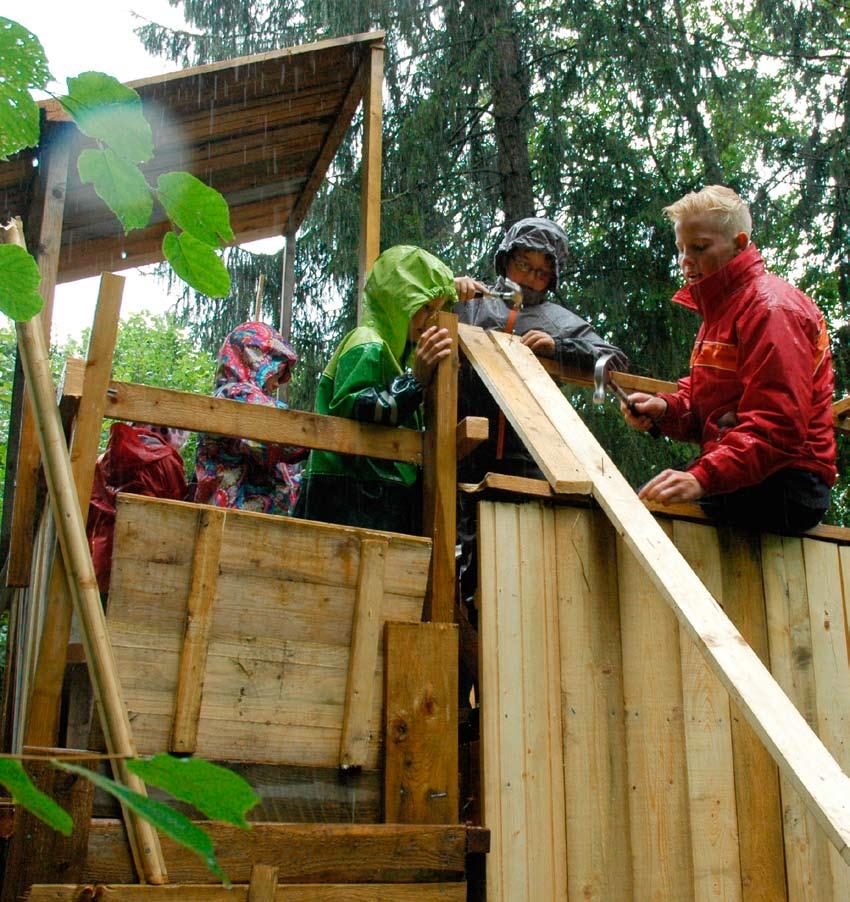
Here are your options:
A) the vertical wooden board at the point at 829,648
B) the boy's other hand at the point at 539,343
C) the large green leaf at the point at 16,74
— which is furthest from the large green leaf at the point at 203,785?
the boy's other hand at the point at 539,343

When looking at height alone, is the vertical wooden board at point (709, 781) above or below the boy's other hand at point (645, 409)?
below

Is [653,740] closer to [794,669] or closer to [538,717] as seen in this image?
[538,717]

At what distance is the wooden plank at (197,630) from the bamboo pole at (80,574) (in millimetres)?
167

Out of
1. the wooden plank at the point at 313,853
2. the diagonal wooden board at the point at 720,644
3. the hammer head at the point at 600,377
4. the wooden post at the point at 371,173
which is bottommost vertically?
the wooden plank at the point at 313,853

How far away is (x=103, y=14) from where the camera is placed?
1.17 m

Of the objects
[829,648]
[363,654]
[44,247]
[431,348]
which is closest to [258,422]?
[431,348]

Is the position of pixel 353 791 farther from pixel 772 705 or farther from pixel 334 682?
pixel 772 705

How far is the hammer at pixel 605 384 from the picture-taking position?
3.72 meters

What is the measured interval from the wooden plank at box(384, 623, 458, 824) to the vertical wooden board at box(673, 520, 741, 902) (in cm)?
76

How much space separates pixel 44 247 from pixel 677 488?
291 cm

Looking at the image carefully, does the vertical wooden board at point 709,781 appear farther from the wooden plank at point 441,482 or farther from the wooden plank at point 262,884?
the wooden plank at point 262,884

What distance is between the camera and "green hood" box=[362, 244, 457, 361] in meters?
3.90

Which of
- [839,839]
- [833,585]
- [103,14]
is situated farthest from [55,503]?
[833,585]

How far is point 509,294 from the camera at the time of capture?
4562 millimetres
